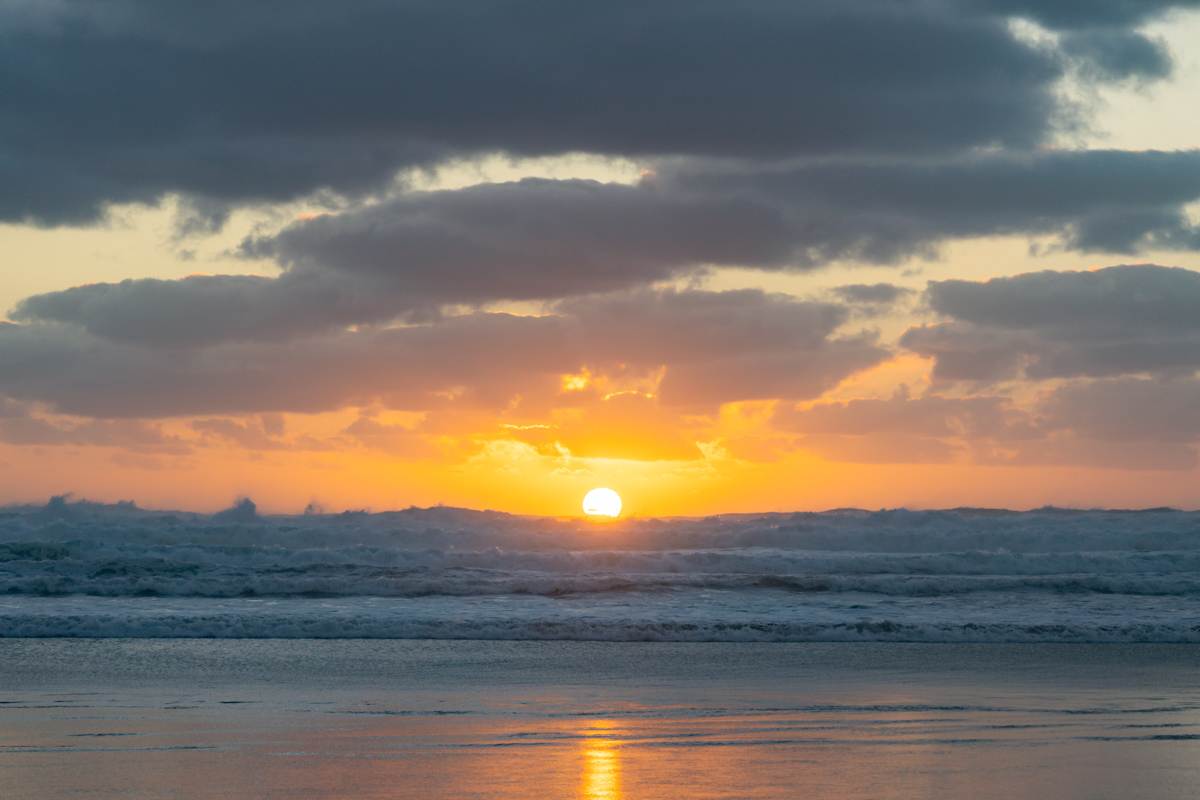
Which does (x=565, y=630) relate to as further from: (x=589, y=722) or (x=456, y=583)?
(x=589, y=722)

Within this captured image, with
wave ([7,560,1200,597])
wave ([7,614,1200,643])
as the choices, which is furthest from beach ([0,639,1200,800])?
wave ([7,560,1200,597])

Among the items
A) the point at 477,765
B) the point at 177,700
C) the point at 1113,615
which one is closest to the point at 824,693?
the point at 477,765

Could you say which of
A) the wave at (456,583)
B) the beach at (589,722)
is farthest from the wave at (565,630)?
the wave at (456,583)

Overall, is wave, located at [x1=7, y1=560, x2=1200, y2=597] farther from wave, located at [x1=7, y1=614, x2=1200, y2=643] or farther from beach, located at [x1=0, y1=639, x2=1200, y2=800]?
beach, located at [x1=0, y1=639, x2=1200, y2=800]

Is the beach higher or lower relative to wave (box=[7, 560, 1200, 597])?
lower

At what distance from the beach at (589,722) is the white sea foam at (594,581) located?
212 centimetres

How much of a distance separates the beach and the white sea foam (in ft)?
6.95

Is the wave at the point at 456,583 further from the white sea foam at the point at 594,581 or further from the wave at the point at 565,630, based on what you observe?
the wave at the point at 565,630

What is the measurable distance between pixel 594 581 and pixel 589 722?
52.3 ft

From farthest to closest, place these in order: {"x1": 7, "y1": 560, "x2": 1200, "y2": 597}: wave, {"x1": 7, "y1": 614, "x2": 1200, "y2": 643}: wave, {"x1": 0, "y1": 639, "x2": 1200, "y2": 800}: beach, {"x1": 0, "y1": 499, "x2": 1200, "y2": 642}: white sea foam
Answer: {"x1": 7, "y1": 560, "x2": 1200, "y2": 597}: wave
{"x1": 0, "y1": 499, "x2": 1200, "y2": 642}: white sea foam
{"x1": 7, "y1": 614, "x2": 1200, "y2": 643}: wave
{"x1": 0, "y1": 639, "x2": 1200, "y2": 800}: beach

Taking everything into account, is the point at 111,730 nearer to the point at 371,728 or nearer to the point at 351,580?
the point at 371,728

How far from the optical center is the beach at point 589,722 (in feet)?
28.5

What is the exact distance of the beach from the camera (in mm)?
8672

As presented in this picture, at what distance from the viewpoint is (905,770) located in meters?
9.09
